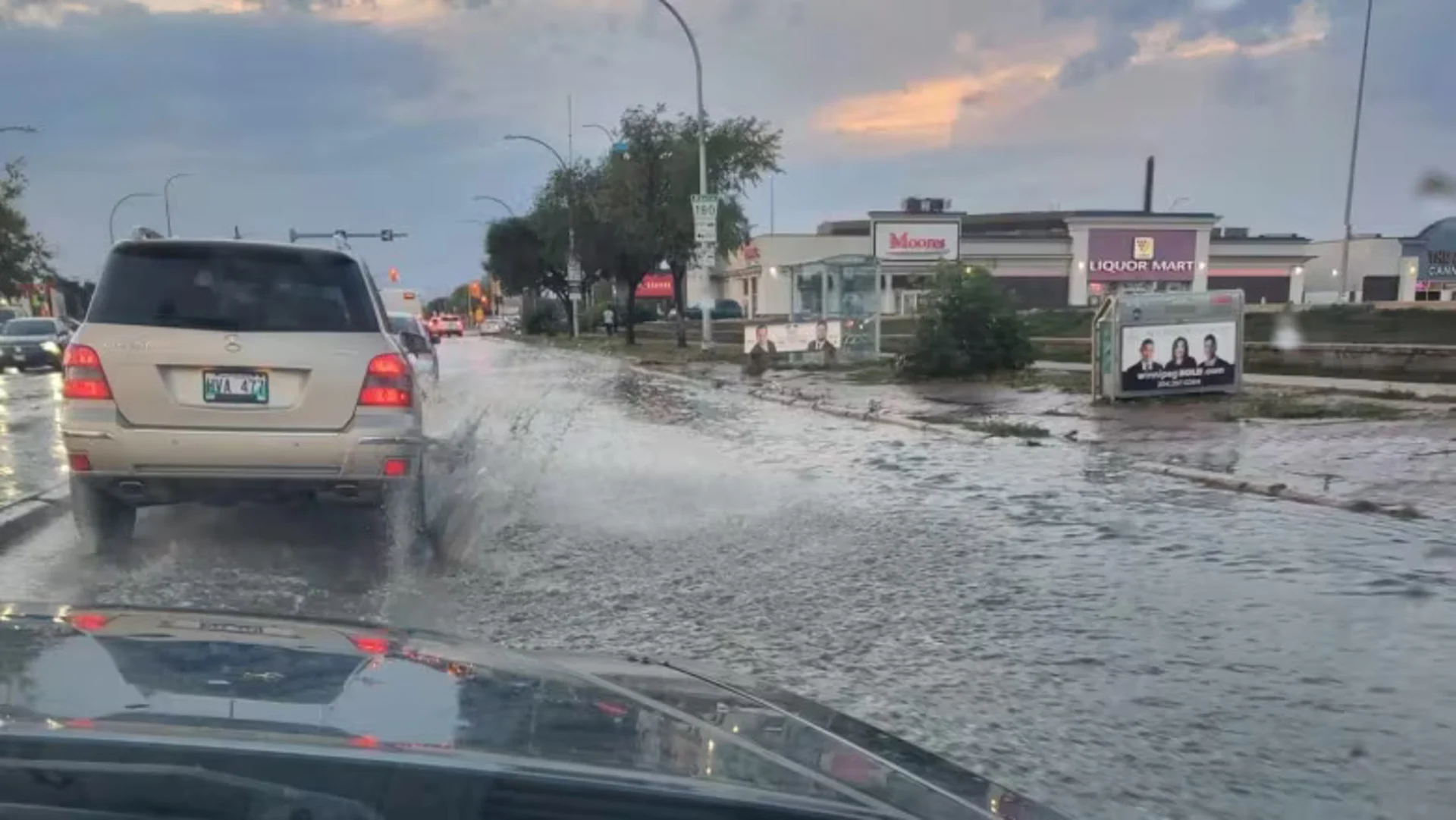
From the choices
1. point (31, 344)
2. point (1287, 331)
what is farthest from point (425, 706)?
point (31, 344)

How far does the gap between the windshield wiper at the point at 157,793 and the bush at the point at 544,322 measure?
73290 millimetres

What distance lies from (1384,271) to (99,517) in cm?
8440

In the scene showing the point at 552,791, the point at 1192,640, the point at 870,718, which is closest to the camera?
the point at 552,791

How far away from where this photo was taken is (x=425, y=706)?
2.05 m

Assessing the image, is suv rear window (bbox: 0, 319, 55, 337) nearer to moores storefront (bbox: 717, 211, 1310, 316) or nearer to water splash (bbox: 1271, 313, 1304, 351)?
water splash (bbox: 1271, 313, 1304, 351)

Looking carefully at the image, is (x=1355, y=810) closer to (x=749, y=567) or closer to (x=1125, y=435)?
(x=749, y=567)

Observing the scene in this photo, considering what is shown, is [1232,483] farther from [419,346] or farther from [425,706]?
[425,706]

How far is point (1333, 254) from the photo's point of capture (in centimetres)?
8175

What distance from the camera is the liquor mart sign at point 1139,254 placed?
232 ft

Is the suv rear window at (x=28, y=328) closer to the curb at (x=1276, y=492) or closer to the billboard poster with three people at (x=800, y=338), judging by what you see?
the billboard poster with three people at (x=800, y=338)

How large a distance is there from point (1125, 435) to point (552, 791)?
12.0 meters

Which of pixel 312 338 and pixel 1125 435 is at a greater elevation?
pixel 312 338

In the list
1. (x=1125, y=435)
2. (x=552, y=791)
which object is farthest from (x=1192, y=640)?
(x=1125, y=435)

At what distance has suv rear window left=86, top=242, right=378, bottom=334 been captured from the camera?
20.7 feet
